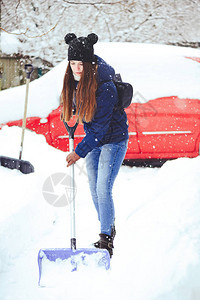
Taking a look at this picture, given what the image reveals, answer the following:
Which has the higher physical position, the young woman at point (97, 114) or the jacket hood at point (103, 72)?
the jacket hood at point (103, 72)

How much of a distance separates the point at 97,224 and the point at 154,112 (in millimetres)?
1777

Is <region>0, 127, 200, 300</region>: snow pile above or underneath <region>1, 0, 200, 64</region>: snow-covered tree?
underneath

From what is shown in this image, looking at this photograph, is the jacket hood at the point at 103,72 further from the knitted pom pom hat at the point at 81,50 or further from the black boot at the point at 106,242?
the black boot at the point at 106,242

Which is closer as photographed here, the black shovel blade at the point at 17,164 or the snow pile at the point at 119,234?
the snow pile at the point at 119,234

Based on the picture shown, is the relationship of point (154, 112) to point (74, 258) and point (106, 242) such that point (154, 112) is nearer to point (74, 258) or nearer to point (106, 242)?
point (106, 242)

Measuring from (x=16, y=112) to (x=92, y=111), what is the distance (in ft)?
7.98

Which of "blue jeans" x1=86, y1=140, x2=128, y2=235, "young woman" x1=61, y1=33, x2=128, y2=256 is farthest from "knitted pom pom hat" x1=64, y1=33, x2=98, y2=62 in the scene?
"blue jeans" x1=86, y1=140, x2=128, y2=235

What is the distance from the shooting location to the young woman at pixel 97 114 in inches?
101

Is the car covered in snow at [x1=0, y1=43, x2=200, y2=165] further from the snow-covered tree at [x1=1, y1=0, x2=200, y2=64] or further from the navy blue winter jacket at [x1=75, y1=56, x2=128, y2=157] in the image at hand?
the snow-covered tree at [x1=1, y1=0, x2=200, y2=64]

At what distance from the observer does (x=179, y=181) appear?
354 centimetres

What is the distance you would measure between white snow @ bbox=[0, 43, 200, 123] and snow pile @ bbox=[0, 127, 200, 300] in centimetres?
42

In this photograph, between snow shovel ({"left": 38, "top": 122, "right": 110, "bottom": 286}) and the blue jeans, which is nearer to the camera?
snow shovel ({"left": 38, "top": 122, "right": 110, "bottom": 286})

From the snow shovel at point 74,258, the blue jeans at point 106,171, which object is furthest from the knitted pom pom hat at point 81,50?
the snow shovel at point 74,258

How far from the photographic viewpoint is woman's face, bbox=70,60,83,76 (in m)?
2.57
